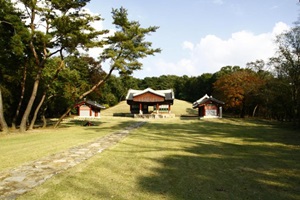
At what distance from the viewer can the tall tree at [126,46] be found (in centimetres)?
2002

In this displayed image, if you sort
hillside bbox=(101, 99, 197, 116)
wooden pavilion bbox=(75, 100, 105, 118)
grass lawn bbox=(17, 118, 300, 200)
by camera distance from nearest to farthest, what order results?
grass lawn bbox=(17, 118, 300, 200), wooden pavilion bbox=(75, 100, 105, 118), hillside bbox=(101, 99, 197, 116)

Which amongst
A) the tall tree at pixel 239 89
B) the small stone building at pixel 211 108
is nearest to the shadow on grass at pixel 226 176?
the small stone building at pixel 211 108

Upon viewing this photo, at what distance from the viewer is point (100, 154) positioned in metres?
9.54

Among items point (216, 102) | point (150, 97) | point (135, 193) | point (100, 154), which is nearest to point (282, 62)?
point (216, 102)

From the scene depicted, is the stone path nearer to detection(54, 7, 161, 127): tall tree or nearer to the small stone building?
detection(54, 7, 161, 127): tall tree

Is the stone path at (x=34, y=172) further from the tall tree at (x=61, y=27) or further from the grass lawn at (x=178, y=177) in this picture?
the tall tree at (x=61, y=27)

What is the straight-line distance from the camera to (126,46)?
1994 cm

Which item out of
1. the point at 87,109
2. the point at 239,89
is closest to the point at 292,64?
the point at 239,89

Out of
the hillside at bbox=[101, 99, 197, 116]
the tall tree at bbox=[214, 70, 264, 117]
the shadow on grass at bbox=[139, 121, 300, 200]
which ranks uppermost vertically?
the tall tree at bbox=[214, 70, 264, 117]

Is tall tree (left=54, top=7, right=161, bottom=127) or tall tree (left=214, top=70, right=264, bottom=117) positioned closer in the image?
tall tree (left=54, top=7, right=161, bottom=127)

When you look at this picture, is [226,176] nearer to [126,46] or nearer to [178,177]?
[178,177]

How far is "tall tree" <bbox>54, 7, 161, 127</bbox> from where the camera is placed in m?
20.0

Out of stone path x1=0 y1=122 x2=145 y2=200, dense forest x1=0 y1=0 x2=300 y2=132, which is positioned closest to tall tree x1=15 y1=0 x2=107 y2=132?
dense forest x1=0 y1=0 x2=300 y2=132

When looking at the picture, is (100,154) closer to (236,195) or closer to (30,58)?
(236,195)
